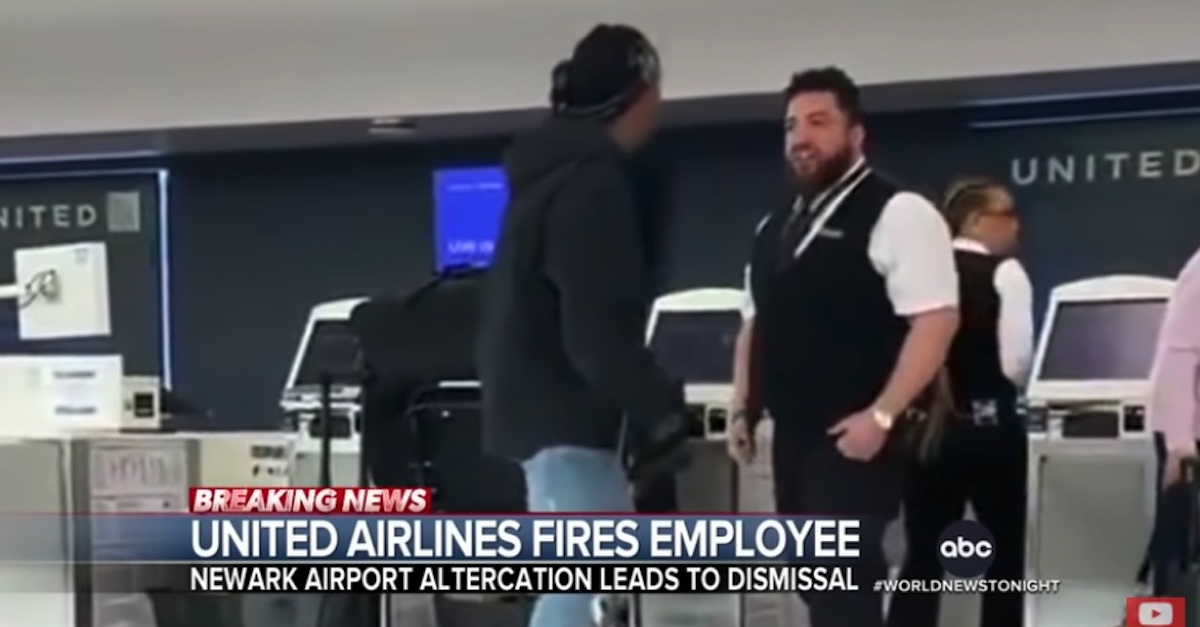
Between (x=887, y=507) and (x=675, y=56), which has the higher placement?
(x=675, y=56)

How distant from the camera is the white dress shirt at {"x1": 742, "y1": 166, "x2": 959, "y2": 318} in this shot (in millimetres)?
1844

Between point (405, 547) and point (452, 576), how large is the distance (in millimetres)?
87

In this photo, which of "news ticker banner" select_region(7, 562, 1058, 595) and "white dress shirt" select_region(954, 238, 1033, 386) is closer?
"white dress shirt" select_region(954, 238, 1033, 386)

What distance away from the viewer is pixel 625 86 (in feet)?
6.29

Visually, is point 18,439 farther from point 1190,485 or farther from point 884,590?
point 1190,485

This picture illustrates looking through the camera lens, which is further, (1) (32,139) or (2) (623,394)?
(1) (32,139)

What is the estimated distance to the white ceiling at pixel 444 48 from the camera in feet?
6.02

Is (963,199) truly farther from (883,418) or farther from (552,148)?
(552,148)

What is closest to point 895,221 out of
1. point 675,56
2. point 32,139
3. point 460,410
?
point 675,56

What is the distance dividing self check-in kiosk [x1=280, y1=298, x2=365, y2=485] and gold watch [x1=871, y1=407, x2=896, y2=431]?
2.55 ft

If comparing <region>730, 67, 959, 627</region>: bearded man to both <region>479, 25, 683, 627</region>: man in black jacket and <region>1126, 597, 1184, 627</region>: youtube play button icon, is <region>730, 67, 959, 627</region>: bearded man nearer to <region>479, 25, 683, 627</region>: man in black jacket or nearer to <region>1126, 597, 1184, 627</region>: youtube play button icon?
<region>479, 25, 683, 627</region>: man in black jacket

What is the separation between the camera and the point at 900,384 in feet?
6.10

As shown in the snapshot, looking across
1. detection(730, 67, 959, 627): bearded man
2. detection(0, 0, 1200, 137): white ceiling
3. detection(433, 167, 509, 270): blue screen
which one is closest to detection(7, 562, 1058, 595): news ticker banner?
detection(730, 67, 959, 627): bearded man

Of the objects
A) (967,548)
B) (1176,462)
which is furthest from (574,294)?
(1176,462)
